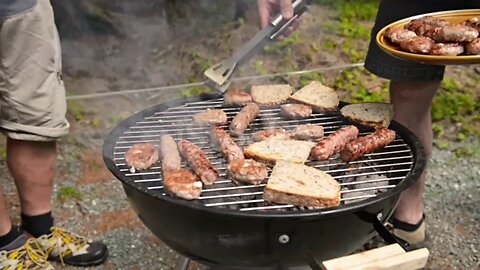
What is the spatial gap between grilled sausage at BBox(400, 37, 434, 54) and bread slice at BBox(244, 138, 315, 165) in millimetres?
545

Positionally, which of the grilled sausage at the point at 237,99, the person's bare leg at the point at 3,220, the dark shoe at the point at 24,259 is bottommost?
the dark shoe at the point at 24,259

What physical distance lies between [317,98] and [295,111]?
0.17 meters

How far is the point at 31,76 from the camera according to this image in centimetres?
293

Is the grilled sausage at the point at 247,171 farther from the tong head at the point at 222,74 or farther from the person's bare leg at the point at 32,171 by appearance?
the person's bare leg at the point at 32,171

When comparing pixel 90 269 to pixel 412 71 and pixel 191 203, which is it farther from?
pixel 412 71

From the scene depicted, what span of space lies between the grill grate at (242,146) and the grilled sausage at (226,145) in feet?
0.15

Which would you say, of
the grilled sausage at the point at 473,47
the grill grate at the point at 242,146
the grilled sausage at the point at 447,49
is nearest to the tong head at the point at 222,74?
the grill grate at the point at 242,146

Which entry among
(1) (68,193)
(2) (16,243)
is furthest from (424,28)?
(1) (68,193)

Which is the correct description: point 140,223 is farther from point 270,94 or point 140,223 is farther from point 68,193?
point 270,94

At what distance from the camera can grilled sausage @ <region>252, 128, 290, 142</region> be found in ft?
8.13

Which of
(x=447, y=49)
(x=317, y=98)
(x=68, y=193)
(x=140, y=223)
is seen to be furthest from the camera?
(x=68, y=193)

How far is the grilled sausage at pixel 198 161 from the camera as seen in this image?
2166 millimetres

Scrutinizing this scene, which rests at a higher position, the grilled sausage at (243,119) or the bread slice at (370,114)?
the grilled sausage at (243,119)

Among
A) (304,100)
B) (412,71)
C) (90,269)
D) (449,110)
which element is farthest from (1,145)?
(449,110)
